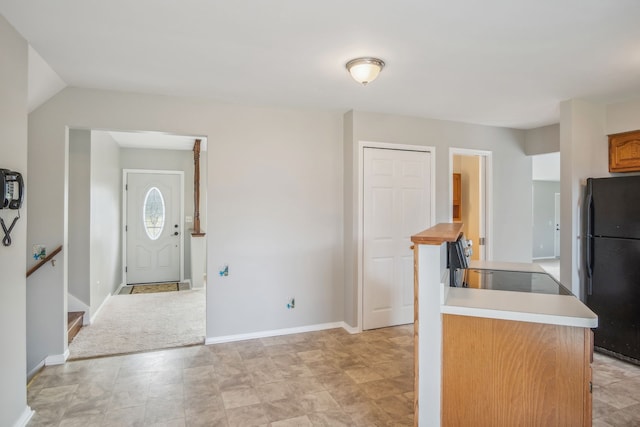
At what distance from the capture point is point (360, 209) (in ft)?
13.4

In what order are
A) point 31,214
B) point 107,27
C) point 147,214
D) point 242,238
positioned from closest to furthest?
point 107,27, point 31,214, point 242,238, point 147,214

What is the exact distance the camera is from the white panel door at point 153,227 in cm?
696

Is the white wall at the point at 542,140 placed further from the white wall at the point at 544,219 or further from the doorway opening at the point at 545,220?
the white wall at the point at 544,219

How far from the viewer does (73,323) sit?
13.0 ft

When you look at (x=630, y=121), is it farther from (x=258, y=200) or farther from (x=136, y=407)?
(x=136, y=407)

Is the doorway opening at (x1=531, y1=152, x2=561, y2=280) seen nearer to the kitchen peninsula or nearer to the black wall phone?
the kitchen peninsula

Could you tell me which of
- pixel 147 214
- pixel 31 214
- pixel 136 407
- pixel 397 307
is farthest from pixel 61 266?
pixel 147 214

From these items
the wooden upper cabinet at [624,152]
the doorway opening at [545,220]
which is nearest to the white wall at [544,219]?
the doorway opening at [545,220]

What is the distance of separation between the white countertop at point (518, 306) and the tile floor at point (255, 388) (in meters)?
1.06

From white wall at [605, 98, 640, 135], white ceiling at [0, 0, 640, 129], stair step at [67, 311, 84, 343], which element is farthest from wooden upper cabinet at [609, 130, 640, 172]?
stair step at [67, 311, 84, 343]

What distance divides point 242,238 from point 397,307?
1.99 meters

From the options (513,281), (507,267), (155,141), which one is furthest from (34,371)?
(155,141)

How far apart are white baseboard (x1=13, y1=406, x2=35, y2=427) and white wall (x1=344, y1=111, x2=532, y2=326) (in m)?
2.83

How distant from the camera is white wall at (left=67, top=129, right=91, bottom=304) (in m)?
4.27
